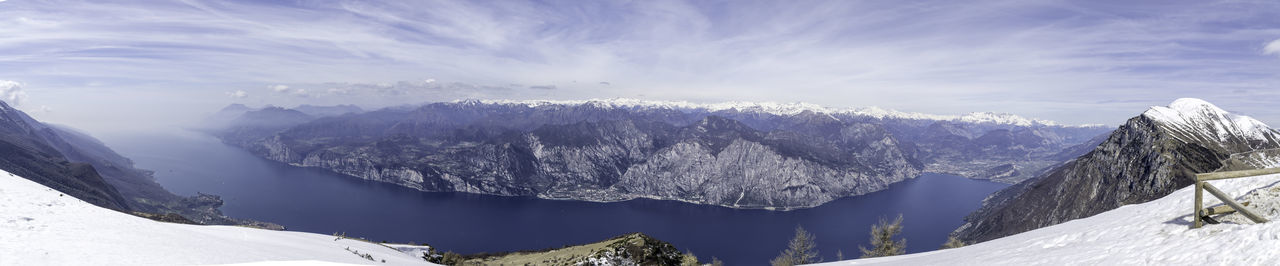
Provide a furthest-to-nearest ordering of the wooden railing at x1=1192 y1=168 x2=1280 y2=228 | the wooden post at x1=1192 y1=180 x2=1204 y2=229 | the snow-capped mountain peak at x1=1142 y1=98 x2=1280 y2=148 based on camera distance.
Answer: the snow-capped mountain peak at x1=1142 y1=98 x2=1280 y2=148 → the wooden post at x1=1192 y1=180 x2=1204 y2=229 → the wooden railing at x1=1192 y1=168 x2=1280 y2=228

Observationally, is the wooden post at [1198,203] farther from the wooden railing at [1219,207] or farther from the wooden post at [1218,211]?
the wooden post at [1218,211]

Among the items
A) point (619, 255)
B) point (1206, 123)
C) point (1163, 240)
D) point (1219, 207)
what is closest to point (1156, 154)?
point (1206, 123)

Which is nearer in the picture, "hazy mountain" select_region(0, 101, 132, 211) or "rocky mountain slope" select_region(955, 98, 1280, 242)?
"rocky mountain slope" select_region(955, 98, 1280, 242)

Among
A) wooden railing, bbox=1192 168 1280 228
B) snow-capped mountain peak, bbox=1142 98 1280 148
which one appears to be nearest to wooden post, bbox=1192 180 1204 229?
wooden railing, bbox=1192 168 1280 228

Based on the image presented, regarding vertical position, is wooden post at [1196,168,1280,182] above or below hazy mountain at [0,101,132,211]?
above

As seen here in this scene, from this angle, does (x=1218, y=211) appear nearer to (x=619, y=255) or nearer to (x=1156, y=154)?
(x=619, y=255)

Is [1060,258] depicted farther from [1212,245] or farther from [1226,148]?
[1226,148]

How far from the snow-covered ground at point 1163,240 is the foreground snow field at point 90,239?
730 inches

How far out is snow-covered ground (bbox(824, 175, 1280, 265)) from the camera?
7.64m

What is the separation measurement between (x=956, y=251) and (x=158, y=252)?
25.3 metres

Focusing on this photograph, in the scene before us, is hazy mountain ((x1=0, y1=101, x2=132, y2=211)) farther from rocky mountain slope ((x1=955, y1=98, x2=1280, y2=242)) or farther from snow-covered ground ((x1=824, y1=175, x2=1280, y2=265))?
rocky mountain slope ((x1=955, y1=98, x2=1280, y2=242))

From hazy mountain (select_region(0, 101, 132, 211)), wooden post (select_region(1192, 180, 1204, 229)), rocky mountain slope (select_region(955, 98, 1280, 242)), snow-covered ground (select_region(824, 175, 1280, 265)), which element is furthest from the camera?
hazy mountain (select_region(0, 101, 132, 211))

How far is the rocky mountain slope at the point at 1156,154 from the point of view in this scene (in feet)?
423

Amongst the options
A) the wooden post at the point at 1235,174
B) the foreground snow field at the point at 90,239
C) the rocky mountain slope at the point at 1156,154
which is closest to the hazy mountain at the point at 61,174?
the foreground snow field at the point at 90,239
